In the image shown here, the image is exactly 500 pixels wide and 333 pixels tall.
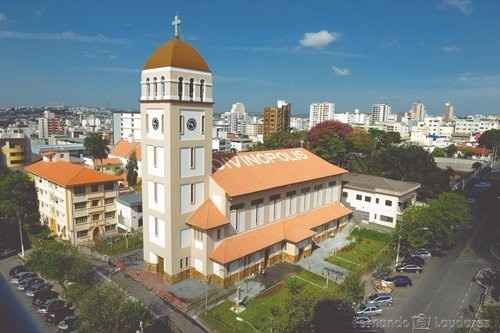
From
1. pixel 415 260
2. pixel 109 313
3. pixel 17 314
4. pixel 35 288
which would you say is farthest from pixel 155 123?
pixel 415 260

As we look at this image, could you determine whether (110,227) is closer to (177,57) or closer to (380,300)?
(177,57)

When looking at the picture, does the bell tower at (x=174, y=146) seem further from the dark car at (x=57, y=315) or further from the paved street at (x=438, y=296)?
the paved street at (x=438, y=296)

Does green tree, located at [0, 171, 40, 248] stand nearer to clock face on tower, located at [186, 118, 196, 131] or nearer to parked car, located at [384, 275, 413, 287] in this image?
clock face on tower, located at [186, 118, 196, 131]

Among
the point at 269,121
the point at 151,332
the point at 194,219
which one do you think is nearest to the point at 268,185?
the point at 194,219

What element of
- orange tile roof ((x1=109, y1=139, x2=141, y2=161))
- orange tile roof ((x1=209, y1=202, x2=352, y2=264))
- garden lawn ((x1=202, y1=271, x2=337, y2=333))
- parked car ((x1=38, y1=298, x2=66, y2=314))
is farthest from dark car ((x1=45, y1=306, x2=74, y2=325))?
orange tile roof ((x1=109, y1=139, x2=141, y2=161))

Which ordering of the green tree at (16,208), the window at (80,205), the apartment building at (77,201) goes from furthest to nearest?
1. the green tree at (16,208)
2. the window at (80,205)
3. the apartment building at (77,201)

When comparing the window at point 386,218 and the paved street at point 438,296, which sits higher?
the window at point 386,218

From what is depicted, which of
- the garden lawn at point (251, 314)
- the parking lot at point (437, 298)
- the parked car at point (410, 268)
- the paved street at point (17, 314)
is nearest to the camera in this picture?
the garden lawn at point (251, 314)

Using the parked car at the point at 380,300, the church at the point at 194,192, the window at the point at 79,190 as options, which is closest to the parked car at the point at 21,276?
the window at the point at 79,190
